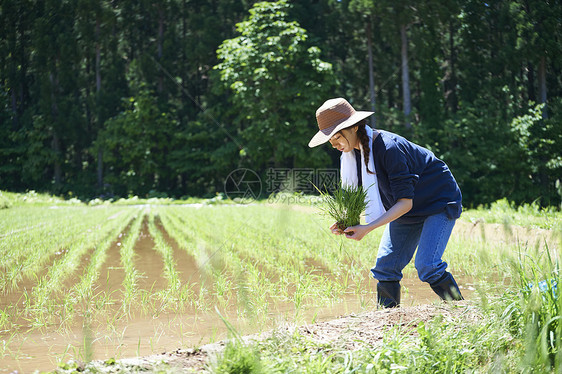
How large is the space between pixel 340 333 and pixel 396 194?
0.89 m

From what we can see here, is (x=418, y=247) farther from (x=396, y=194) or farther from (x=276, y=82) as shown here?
(x=276, y=82)

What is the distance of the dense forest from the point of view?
55.8 ft

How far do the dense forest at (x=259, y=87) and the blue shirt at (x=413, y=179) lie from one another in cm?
1477

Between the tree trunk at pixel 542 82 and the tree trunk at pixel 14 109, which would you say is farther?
the tree trunk at pixel 14 109

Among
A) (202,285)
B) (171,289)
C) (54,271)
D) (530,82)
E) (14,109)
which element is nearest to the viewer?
(202,285)

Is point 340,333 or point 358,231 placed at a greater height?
point 358,231

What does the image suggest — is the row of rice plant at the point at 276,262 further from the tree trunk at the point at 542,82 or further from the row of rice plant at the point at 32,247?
the tree trunk at the point at 542,82

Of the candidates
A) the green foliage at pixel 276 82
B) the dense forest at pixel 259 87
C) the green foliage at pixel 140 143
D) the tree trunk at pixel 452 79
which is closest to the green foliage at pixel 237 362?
the dense forest at pixel 259 87

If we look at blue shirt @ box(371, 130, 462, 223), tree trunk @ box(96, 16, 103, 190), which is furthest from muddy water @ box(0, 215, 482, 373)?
tree trunk @ box(96, 16, 103, 190)

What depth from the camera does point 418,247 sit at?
291 centimetres

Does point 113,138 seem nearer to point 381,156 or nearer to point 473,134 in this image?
point 473,134

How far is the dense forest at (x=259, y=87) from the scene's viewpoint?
1702 centimetres

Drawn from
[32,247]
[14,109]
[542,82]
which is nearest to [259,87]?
[542,82]

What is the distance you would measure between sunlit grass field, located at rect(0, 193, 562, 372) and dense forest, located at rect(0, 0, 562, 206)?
11.3 m
